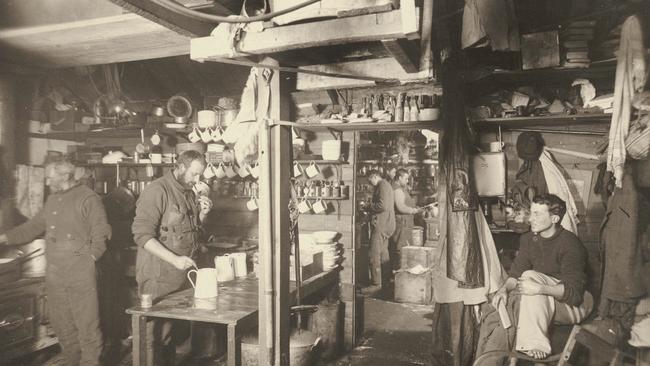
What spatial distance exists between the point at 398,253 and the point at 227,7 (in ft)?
25.5

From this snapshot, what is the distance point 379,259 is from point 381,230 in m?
0.59

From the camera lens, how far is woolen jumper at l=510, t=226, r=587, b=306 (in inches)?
160

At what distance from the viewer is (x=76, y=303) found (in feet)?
16.2

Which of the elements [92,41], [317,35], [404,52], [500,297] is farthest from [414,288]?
[92,41]

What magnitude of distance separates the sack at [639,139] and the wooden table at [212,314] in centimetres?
334

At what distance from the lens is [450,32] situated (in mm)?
4879

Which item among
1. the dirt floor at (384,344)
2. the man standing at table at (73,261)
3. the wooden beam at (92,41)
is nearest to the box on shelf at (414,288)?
the dirt floor at (384,344)

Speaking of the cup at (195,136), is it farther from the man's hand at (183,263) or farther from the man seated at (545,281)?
the man seated at (545,281)

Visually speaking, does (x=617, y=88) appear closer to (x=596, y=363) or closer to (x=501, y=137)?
(x=501, y=137)

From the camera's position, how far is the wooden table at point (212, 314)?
371 cm

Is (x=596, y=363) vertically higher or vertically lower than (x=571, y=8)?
lower

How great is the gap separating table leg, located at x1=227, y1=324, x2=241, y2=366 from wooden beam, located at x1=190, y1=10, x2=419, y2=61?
6.97 ft

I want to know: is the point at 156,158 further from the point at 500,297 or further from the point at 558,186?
the point at 558,186

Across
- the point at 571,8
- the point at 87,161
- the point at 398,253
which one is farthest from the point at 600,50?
the point at 87,161
